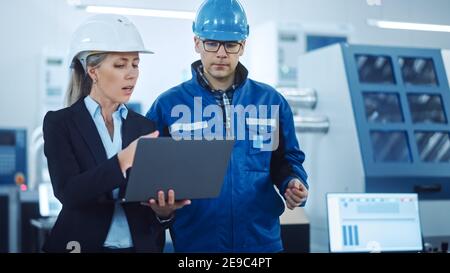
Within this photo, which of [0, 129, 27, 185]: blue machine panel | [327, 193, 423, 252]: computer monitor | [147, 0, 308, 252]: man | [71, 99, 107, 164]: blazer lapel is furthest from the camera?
[0, 129, 27, 185]: blue machine panel

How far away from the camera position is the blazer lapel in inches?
51.5

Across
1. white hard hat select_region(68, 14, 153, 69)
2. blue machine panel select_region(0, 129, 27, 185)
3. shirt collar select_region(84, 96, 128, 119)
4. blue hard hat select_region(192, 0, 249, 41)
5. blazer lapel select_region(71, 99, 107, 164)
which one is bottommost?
blazer lapel select_region(71, 99, 107, 164)

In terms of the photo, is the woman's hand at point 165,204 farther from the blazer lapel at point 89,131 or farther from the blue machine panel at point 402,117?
the blue machine panel at point 402,117

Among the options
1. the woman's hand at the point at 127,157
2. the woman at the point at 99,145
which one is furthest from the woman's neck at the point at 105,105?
the woman's hand at the point at 127,157

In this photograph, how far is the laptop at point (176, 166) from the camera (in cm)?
120

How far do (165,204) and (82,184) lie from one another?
17cm

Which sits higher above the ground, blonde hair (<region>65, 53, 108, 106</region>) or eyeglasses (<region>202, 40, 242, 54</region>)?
eyeglasses (<region>202, 40, 242, 54</region>)

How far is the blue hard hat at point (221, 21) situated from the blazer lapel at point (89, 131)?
35 cm

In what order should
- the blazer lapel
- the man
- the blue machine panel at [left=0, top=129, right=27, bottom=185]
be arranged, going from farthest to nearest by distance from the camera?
the blue machine panel at [left=0, top=129, right=27, bottom=185], the man, the blazer lapel

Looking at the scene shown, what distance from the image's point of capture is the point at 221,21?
149 cm

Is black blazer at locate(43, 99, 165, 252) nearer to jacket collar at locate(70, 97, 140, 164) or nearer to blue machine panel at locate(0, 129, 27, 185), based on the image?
jacket collar at locate(70, 97, 140, 164)

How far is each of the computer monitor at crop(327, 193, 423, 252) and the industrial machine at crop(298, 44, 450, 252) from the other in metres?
0.06

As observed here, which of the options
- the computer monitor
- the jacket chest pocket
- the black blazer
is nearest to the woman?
the black blazer
